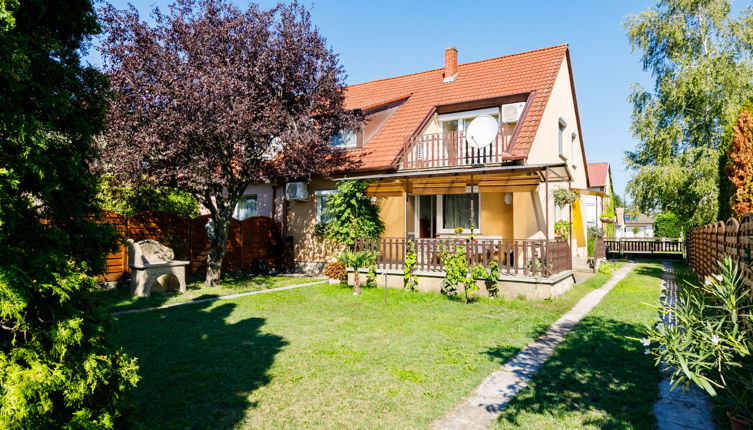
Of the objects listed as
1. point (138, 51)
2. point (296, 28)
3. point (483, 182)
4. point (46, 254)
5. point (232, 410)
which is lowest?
point (232, 410)

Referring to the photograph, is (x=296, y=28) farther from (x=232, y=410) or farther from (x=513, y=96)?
(x=232, y=410)

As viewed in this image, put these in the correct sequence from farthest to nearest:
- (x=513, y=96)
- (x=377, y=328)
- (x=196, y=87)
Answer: (x=513, y=96) → (x=196, y=87) → (x=377, y=328)

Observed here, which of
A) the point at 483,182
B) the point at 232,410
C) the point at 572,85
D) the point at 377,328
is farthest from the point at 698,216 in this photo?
the point at 232,410

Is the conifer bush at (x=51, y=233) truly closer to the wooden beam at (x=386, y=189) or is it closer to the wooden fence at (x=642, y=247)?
the wooden beam at (x=386, y=189)

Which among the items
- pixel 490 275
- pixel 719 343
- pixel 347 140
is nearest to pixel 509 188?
pixel 490 275

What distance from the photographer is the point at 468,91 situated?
51.2ft

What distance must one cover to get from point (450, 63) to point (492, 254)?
10173 millimetres

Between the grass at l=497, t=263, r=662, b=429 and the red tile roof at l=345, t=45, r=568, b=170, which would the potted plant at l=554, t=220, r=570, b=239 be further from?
the grass at l=497, t=263, r=662, b=429

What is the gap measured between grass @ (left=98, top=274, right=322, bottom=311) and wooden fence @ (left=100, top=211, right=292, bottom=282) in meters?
0.66

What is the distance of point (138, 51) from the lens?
10.3 meters

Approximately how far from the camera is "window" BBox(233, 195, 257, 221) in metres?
17.7

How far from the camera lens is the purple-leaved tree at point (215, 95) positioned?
9.99 m

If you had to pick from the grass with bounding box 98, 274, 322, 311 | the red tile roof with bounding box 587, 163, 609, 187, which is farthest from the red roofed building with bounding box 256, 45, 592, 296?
the red tile roof with bounding box 587, 163, 609, 187

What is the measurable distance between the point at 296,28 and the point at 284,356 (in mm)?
9773
